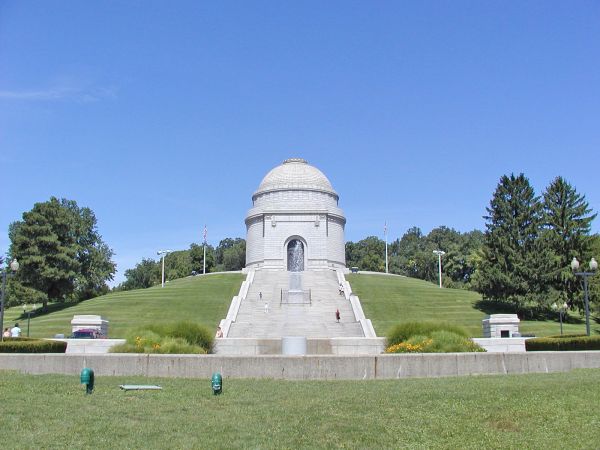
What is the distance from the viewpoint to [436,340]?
61.2 feet

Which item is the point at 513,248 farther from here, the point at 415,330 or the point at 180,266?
the point at 180,266

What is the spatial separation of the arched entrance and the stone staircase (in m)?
11.8

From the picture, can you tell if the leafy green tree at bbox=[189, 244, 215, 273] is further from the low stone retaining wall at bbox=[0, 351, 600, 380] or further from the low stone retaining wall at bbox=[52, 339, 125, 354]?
the low stone retaining wall at bbox=[0, 351, 600, 380]

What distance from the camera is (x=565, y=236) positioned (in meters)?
44.8

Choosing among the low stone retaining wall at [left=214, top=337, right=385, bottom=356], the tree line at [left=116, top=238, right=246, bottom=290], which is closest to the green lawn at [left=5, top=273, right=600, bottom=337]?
the low stone retaining wall at [left=214, top=337, right=385, bottom=356]

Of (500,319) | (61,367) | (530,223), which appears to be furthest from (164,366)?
(530,223)

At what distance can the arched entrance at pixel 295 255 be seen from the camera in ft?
207

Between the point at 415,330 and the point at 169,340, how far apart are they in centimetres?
774

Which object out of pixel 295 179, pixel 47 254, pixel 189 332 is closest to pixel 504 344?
pixel 189 332

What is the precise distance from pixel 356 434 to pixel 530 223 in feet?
A: 127

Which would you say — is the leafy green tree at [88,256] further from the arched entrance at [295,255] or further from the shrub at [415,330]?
the shrub at [415,330]

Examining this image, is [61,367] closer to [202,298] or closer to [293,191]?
[202,298]

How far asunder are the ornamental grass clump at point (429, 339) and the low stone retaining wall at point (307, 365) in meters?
2.94

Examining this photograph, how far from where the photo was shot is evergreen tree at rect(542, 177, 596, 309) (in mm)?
42688
